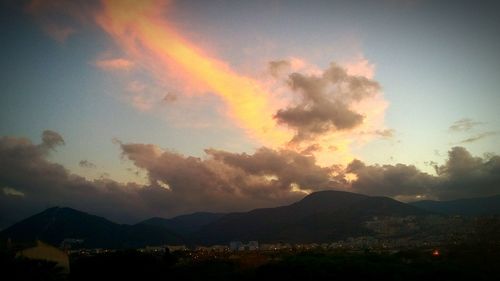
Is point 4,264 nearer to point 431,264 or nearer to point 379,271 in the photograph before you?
point 379,271

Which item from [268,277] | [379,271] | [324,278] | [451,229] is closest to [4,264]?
[268,277]

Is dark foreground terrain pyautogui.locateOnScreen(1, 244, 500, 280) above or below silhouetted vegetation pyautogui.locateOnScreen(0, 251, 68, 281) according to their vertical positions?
below

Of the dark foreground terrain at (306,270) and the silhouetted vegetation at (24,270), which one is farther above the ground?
the silhouetted vegetation at (24,270)

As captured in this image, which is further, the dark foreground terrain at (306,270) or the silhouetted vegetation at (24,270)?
the dark foreground terrain at (306,270)

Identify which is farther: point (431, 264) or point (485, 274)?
point (431, 264)

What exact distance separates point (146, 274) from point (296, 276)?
21.9m

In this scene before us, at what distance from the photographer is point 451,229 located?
170375 millimetres

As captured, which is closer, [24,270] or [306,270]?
[24,270]

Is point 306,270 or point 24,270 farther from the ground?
point 24,270

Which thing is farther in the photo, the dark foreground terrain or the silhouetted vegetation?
the dark foreground terrain

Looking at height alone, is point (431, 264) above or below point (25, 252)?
below

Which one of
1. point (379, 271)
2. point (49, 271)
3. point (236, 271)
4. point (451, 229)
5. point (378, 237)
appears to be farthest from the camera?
point (378, 237)

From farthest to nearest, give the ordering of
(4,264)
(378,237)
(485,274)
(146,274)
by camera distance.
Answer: (378,237)
(146,274)
(485,274)
(4,264)

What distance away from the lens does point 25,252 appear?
58.5 meters
